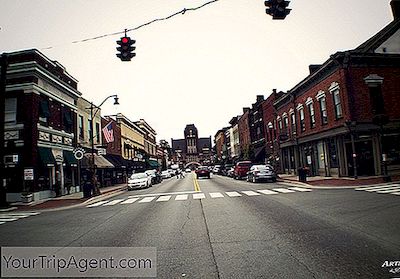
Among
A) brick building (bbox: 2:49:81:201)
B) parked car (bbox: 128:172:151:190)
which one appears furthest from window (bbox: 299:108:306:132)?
brick building (bbox: 2:49:81:201)

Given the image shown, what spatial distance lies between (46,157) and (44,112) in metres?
3.42

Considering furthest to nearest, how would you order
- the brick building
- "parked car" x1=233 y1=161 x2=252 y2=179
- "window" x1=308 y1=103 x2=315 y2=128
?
"parked car" x1=233 y1=161 x2=252 y2=179 → "window" x1=308 y1=103 x2=315 y2=128 → the brick building

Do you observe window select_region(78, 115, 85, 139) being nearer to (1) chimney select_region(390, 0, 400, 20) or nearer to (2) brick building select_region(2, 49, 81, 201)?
(2) brick building select_region(2, 49, 81, 201)

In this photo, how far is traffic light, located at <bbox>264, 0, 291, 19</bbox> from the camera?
347 inches

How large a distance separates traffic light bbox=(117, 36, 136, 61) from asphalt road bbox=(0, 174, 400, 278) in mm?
5963

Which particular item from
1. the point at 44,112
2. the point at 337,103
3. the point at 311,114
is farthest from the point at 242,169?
the point at 44,112

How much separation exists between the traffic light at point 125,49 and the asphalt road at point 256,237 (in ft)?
19.6

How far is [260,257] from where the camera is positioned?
19.0ft

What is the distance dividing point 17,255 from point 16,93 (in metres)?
18.7

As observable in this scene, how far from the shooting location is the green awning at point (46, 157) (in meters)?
21.8

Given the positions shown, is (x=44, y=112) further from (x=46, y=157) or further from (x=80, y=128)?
(x=80, y=128)

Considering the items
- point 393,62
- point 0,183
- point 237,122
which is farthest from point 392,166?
point 237,122

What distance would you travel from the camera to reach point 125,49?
37.4 feet

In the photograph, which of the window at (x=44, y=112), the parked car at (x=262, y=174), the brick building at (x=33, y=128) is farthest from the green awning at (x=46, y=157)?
the parked car at (x=262, y=174)
